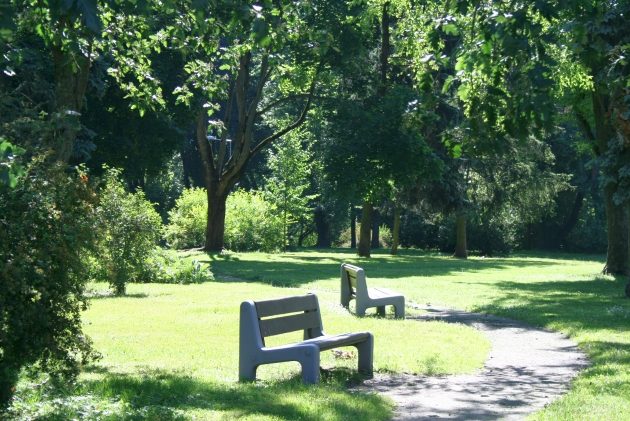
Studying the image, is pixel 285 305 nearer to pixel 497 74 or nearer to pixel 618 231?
pixel 497 74

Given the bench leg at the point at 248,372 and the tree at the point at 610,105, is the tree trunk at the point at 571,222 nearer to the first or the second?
the tree at the point at 610,105

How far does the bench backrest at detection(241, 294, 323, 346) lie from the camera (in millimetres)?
9547

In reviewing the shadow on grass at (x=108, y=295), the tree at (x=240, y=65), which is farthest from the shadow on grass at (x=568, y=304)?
the shadow on grass at (x=108, y=295)

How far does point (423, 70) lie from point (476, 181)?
3477 cm

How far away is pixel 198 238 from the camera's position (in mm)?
46281

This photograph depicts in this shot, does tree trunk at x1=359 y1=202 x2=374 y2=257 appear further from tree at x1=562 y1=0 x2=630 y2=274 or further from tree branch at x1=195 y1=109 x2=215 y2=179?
tree at x1=562 y1=0 x2=630 y2=274

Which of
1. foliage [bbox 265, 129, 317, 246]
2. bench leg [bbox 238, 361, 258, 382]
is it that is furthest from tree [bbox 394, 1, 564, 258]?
foliage [bbox 265, 129, 317, 246]

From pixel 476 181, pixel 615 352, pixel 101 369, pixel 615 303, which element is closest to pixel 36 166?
pixel 101 369

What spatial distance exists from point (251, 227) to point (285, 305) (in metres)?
36.8

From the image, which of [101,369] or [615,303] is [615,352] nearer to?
[101,369]

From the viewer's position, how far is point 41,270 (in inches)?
302

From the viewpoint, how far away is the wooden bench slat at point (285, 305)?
383 inches

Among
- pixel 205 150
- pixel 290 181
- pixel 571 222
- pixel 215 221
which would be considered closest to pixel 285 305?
pixel 205 150

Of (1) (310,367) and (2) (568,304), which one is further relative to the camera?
(2) (568,304)
